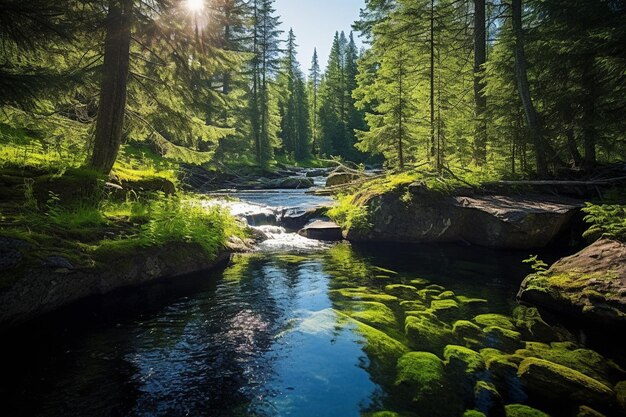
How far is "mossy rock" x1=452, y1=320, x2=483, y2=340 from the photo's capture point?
595cm

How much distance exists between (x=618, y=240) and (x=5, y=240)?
1130 cm

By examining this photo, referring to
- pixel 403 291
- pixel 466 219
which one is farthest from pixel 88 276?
pixel 466 219

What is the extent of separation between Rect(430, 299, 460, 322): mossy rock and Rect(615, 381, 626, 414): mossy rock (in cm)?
245

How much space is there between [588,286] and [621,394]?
98.4 inches

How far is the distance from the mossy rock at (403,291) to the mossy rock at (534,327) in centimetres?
193

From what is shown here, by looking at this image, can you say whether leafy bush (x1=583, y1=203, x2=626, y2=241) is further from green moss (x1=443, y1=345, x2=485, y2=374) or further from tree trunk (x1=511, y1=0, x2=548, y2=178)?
green moss (x1=443, y1=345, x2=485, y2=374)

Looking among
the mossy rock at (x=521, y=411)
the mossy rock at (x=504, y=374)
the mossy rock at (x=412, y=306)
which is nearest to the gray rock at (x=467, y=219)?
the mossy rock at (x=412, y=306)

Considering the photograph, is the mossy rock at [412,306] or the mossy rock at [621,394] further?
the mossy rock at [412,306]

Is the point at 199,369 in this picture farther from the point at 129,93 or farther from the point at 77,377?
the point at 129,93

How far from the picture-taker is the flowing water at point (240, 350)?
166 inches

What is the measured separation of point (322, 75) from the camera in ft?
263

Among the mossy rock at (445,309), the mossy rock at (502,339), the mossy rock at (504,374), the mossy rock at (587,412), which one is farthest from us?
the mossy rock at (445,309)

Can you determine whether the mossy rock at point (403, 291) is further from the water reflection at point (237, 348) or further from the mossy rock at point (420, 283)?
the mossy rock at point (420, 283)

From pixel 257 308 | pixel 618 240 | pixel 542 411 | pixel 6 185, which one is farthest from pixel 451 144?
pixel 6 185
